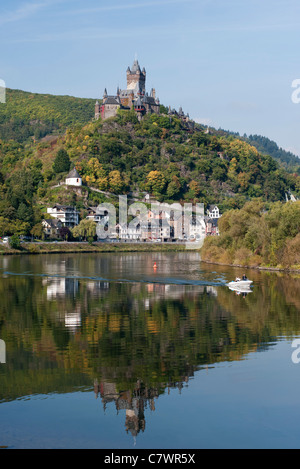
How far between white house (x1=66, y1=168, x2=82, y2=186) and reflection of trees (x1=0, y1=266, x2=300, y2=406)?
106 metres

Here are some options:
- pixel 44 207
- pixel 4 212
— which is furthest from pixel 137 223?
pixel 4 212

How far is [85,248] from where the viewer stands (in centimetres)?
12131

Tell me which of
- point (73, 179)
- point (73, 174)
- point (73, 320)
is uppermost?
point (73, 174)

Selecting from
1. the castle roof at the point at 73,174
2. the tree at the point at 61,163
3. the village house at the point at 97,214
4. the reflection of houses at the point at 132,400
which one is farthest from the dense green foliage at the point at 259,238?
the tree at the point at 61,163

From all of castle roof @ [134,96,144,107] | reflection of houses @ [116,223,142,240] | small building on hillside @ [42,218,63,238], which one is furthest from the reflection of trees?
castle roof @ [134,96,144,107]

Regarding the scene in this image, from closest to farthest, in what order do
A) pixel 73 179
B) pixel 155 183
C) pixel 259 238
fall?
pixel 259 238 → pixel 73 179 → pixel 155 183

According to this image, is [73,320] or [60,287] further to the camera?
[60,287]

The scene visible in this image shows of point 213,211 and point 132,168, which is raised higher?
point 132,168

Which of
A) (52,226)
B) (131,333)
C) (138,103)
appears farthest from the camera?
(138,103)

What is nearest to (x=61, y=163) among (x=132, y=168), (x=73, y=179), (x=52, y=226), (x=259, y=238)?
(x=73, y=179)

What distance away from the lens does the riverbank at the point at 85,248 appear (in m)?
109

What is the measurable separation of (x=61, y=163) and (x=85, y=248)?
49.3 meters

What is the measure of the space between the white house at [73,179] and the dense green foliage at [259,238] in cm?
7472

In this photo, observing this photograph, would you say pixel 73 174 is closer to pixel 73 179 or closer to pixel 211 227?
pixel 73 179
